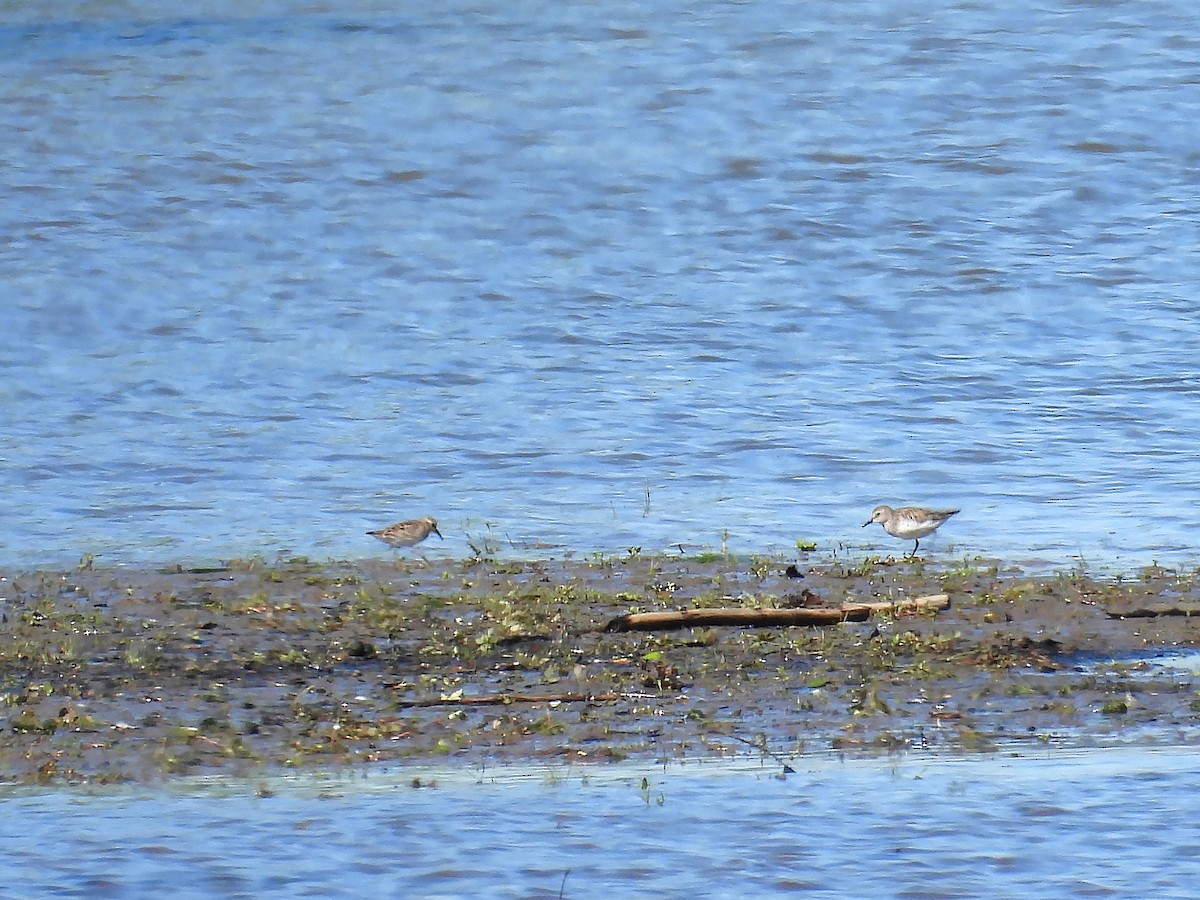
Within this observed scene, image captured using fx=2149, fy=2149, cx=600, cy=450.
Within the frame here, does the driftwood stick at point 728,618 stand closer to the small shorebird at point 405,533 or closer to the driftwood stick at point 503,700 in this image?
the driftwood stick at point 503,700

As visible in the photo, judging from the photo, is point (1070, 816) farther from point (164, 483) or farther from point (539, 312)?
point (539, 312)

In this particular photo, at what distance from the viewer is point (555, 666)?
8.65 m

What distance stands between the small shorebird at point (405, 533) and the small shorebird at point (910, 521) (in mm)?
2315

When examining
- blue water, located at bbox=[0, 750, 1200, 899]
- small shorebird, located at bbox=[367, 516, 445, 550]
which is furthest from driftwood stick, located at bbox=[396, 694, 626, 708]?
small shorebird, located at bbox=[367, 516, 445, 550]

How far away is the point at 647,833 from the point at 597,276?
11458 mm

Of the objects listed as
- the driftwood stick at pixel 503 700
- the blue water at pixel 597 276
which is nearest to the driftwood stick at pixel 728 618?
the driftwood stick at pixel 503 700

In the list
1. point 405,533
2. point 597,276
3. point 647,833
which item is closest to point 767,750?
point 647,833

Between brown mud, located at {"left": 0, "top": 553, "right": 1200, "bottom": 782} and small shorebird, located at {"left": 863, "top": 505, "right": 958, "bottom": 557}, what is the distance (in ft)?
0.88

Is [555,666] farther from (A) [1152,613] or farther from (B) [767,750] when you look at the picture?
(A) [1152,613]

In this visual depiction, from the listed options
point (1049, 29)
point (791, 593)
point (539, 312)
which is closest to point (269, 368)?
point (539, 312)

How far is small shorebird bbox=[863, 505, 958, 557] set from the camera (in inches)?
425

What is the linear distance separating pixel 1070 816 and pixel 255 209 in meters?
14.6

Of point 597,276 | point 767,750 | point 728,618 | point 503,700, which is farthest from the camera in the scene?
point 597,276

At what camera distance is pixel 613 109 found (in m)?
23.4
